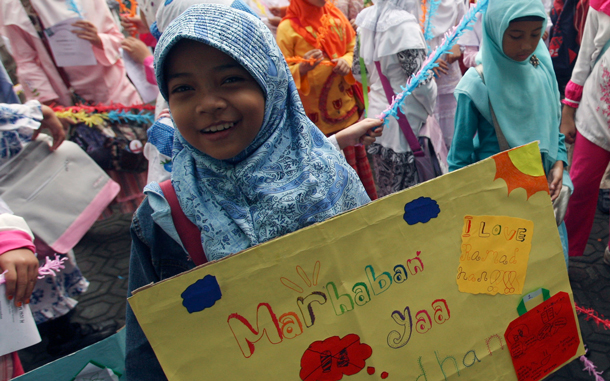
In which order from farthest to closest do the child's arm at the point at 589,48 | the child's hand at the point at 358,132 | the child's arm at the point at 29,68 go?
the child's arm at the point at 29,68, the child's arm at the point at 589,48, the child's hand at the point at 358,132

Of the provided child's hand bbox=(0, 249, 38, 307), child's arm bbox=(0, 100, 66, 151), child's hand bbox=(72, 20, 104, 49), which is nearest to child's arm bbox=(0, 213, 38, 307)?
child's hand bbox=(0, 249, 38, 307)

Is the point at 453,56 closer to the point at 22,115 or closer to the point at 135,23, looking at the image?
the point at 135,23

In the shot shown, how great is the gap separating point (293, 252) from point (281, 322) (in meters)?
0.16

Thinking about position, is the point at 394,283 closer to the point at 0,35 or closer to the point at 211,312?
the point at 211,312

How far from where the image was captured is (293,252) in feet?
3.08

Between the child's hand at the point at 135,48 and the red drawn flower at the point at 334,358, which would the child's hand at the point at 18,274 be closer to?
→ the red drawn flower at the point at 334,358

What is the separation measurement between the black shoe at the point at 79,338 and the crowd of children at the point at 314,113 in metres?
1.47

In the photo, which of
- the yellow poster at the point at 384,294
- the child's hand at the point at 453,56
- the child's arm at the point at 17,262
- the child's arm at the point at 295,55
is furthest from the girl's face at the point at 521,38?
the child's arm at the point at 17,262

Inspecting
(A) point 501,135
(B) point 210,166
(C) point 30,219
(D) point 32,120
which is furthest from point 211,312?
(C) point 30,219

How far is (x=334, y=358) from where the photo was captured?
0.99 meters

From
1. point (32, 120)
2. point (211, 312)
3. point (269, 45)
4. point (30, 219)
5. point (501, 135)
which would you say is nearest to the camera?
point (211, 312)

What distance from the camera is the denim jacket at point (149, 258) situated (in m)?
1.10

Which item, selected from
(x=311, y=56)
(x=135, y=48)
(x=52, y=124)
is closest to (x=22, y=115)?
(x=52, y=124)

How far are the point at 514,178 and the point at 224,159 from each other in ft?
2.50
